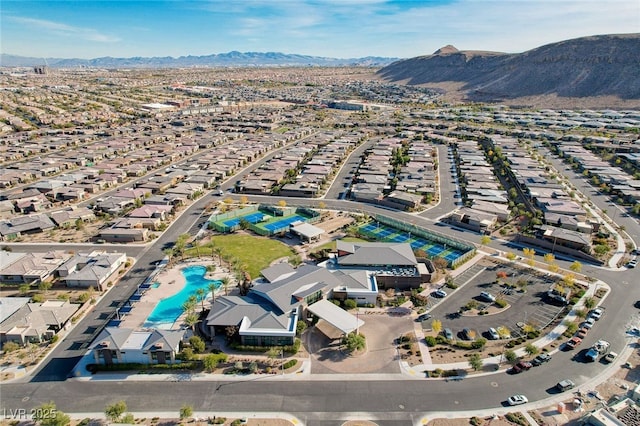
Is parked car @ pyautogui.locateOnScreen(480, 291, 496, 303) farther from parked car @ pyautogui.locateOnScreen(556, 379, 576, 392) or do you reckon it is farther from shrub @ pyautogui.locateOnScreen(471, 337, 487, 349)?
parked car @ pyautogui.locateOnScreen(556, 379, 576, 392)

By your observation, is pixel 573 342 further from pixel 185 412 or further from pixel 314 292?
pixel 185 412

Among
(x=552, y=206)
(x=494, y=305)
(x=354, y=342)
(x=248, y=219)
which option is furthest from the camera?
(x=552, y=206)

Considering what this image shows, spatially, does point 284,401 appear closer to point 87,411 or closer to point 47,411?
point 87,411

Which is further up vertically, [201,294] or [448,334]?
[201,294]

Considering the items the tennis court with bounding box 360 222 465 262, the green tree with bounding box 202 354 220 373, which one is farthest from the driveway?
the tennis court with bounding box 360 222 465 262

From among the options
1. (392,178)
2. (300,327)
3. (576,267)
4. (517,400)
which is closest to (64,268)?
(300,327)

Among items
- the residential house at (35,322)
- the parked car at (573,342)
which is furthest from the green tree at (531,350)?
the residential house at (35,322)

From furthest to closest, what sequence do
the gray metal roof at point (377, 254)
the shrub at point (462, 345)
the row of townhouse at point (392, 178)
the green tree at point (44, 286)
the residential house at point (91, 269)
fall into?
the row of townhouse at point (392, 178)
the gray metal roof at point (377, 254)
the residential house at point (91, 269)
the green tree at point (44, 286)
the shrub at point (462, 345)

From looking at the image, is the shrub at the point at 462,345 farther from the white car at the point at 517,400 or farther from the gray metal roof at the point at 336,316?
the gray metal roof at the point at 336,316
